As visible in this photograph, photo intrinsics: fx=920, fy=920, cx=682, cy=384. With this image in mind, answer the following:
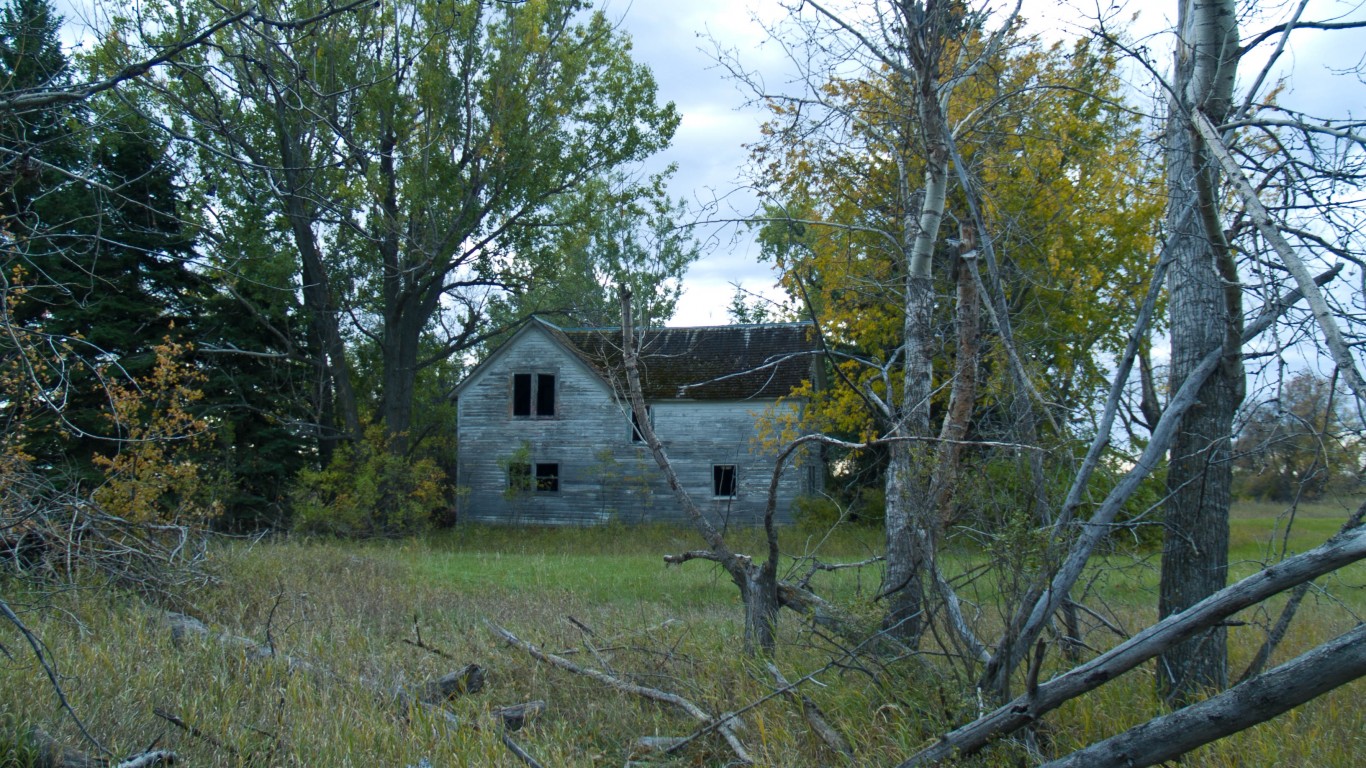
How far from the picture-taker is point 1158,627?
3.97 meters

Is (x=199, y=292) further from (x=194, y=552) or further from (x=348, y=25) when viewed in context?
(x=194, y=552)

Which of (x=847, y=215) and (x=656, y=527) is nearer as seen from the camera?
(x=847, y=215)

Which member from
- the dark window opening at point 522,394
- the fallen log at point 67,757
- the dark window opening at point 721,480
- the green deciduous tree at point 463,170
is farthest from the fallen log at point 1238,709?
the dark window opening at point 522,394

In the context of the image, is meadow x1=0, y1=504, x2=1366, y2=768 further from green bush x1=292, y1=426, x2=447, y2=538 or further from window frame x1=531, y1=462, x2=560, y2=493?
window frame x1=531, y1=462, x2=560, y2=493

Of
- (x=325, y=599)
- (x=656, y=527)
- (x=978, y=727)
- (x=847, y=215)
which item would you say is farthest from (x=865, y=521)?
(x=978, y=727)

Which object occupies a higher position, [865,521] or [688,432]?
[688,432]

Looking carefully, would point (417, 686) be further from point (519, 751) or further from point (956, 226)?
point (956, 226)

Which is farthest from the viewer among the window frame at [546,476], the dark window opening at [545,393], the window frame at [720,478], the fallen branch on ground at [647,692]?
the dark window opening at [545,393]

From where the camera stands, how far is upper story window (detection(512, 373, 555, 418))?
93.7 feet

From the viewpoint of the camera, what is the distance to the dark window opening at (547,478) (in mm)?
28250

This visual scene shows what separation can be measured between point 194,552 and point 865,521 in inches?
726

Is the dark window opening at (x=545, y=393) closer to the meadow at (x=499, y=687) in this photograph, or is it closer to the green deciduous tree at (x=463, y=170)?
the green deciduous tree at (x=463, y=170)

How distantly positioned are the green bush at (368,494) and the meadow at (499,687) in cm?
1396

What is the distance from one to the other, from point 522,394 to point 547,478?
2.87m
